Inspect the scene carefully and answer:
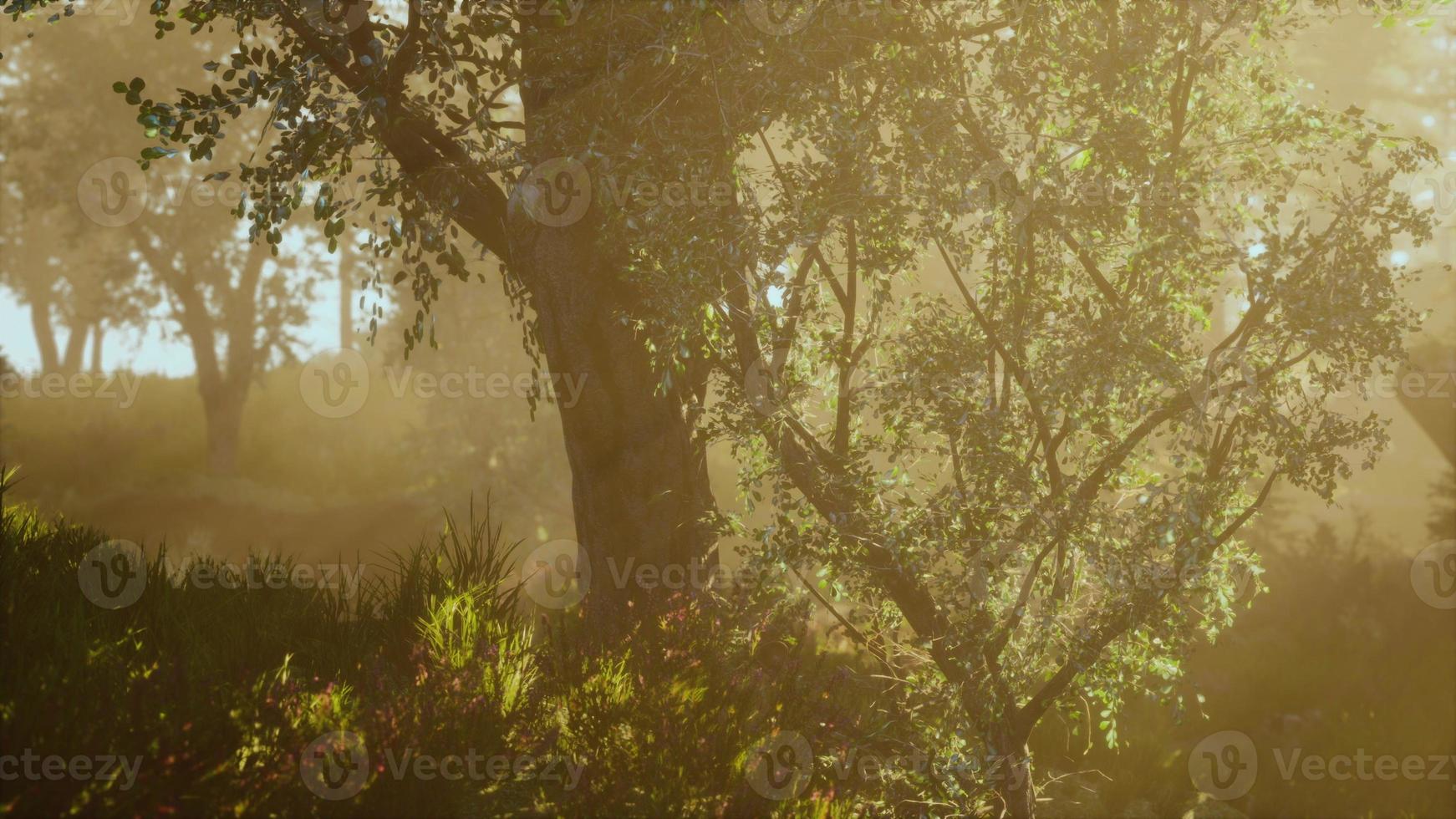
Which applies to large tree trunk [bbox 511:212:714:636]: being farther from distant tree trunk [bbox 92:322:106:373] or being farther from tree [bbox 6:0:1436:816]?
distant tree trunk [bbox 92:322:106:373]

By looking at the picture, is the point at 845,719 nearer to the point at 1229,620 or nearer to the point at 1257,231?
the point at 1229,620

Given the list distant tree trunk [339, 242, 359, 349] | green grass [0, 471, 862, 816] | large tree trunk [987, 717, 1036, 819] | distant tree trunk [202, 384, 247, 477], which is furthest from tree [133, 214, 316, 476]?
large tree trunk [987, 717, 1036, 819]

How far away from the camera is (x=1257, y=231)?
8031mm

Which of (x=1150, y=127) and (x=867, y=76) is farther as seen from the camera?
(x=867, y=76)

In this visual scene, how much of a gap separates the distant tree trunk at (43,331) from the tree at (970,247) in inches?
1723

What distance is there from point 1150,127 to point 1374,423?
107 inches

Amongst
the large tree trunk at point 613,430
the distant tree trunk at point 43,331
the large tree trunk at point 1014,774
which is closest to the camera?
the large tree trunk at point 1014,774

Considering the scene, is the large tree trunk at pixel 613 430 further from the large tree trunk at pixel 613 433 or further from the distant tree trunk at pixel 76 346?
the distant tree trunk at pixel 76 346

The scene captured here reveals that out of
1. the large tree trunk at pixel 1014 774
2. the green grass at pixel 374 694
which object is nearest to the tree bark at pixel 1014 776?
the large tree trunk at pixel 1014 774

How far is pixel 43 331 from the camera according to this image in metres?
44.9

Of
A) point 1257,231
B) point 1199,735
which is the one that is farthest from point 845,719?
point 1199,735

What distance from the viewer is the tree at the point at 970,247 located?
290 inches

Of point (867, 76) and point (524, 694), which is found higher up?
point (867, 76)

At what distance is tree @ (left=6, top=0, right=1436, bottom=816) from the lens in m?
7.36
